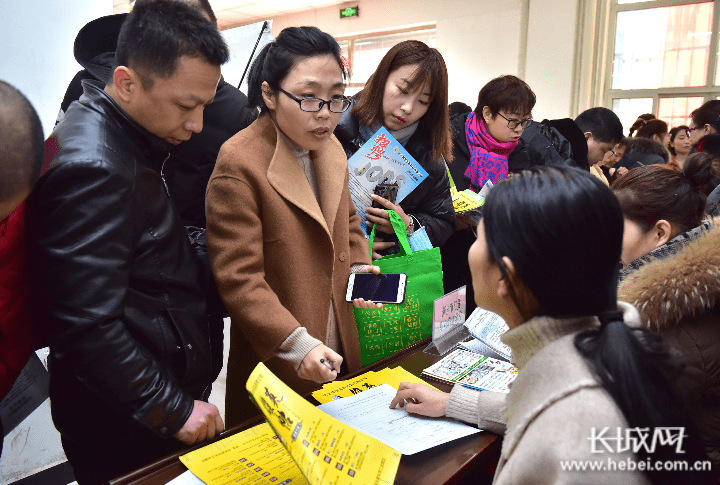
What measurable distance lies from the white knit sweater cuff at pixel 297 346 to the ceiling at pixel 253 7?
8.25 meters

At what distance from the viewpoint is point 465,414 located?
1064 millimetres

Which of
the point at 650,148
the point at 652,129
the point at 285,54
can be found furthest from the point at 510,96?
the point at 652,129

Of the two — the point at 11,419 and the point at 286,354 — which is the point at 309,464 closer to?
the point at 286,354

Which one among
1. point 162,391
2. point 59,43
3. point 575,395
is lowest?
point 162,391

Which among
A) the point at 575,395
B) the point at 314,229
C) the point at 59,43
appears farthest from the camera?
the point at 59,43

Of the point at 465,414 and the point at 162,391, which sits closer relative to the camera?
the point at 162,391

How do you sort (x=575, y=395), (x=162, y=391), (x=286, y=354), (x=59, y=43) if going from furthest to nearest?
(x=59, y=43) < (x=286, y=354) < (x=162, y=391) < (x=575, y=395)

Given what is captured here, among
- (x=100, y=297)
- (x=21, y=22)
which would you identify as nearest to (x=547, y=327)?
(x=100, y=297)

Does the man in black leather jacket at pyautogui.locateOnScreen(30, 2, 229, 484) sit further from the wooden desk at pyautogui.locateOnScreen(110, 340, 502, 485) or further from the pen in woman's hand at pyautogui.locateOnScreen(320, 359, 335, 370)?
the pen in woman's hand at pyautogui.locateOnScreen(320, 359, 335, 370)

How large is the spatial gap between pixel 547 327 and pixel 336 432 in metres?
0.35

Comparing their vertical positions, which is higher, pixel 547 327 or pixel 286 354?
pixel 547 327

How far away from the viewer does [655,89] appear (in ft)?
22.1

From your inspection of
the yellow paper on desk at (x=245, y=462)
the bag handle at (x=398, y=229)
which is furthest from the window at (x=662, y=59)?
the yellow paper on desk at (x=245, y=462)

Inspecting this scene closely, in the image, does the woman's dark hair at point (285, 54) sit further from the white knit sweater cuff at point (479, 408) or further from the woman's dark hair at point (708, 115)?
the woman's dark hair at point (708, 115)
